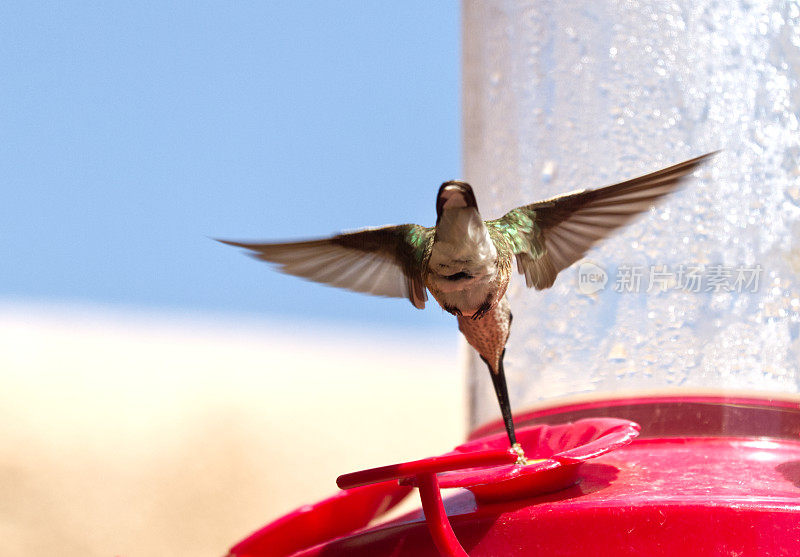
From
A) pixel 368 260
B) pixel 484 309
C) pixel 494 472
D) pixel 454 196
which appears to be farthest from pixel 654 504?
pixel 368 260

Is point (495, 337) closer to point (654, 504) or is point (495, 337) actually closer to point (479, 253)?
point (479, 253)

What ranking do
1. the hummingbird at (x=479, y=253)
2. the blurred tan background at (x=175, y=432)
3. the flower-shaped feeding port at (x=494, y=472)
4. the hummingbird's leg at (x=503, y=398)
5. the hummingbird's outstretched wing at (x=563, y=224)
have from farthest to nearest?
the blurred tan background at (x=175, y=432) → the hummingbird's leg at (x=503, y=398) → the hummingbird's outstretched wing at (x=563, y=224) → the hummingbird at (x=479, y=253) → the flower-shaped feeding port at (x=494, y=472)

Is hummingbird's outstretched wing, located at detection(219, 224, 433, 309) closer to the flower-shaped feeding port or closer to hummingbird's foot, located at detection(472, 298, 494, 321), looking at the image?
hummingbird's foot, located at detection(472, 298, 494, 321)

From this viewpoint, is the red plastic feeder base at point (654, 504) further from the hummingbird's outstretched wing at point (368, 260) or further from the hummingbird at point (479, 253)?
the hummingbird's outstretched wing at point (368, 260)

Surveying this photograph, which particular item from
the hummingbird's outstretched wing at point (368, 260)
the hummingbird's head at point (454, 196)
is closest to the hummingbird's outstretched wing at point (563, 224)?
the hummingbird's outstretched wing at point (368, 260)

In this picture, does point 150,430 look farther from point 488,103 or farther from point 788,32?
point 788,32
